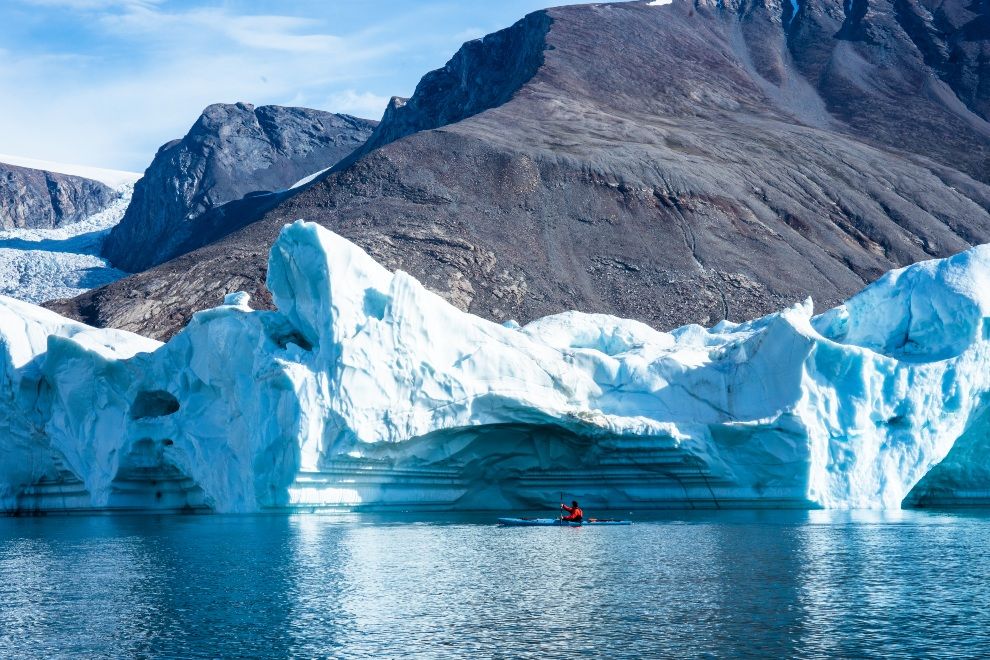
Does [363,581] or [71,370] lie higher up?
[71,370]

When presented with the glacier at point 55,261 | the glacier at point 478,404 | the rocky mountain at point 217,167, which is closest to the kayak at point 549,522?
the glacier at point 478,404

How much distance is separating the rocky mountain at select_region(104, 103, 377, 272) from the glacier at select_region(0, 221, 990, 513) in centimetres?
7826

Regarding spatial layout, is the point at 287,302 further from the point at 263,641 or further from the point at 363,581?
the point at 263,641

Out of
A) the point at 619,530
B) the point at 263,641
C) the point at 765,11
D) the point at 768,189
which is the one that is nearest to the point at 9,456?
the point at 619,530

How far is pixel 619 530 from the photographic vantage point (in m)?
22.6

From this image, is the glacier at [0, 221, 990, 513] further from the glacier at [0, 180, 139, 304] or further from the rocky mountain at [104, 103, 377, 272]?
the rocky mountain at [104, 103, 377, 272]

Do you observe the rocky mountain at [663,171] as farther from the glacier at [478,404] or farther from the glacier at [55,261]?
the glacier at [478,404]

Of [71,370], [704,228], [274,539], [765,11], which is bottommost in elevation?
[274,539]

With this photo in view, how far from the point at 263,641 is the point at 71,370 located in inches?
709

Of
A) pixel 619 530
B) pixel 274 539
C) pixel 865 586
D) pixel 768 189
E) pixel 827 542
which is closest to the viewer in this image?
pixel 865 586

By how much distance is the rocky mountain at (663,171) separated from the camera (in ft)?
217

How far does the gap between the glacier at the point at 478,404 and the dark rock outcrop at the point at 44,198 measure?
109233 mm

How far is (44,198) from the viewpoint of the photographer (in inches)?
A: 5305

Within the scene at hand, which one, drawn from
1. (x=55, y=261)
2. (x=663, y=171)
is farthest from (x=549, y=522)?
(x=55, y=261)
